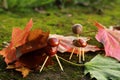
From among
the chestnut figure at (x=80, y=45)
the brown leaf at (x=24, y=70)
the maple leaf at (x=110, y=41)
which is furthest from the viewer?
the maple leaf at (x=110, y=41)

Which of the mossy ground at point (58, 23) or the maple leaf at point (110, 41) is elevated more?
the maple leaf at point (110, 41)

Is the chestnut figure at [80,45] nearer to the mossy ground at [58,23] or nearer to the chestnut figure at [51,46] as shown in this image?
the mossy ground at [58,23]

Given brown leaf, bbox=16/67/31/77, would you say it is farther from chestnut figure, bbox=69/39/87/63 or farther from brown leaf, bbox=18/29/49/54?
chestnut figure, bbox=69/39/87/63

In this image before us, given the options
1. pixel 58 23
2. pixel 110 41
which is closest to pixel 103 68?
pixel 110 41

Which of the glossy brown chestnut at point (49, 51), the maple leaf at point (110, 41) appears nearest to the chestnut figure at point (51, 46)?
the glossy brown chestnut at point (49, 51)

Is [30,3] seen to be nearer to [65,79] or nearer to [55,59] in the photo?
[55,59]

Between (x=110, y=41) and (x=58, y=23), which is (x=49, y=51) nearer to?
(x=110, y=41)
